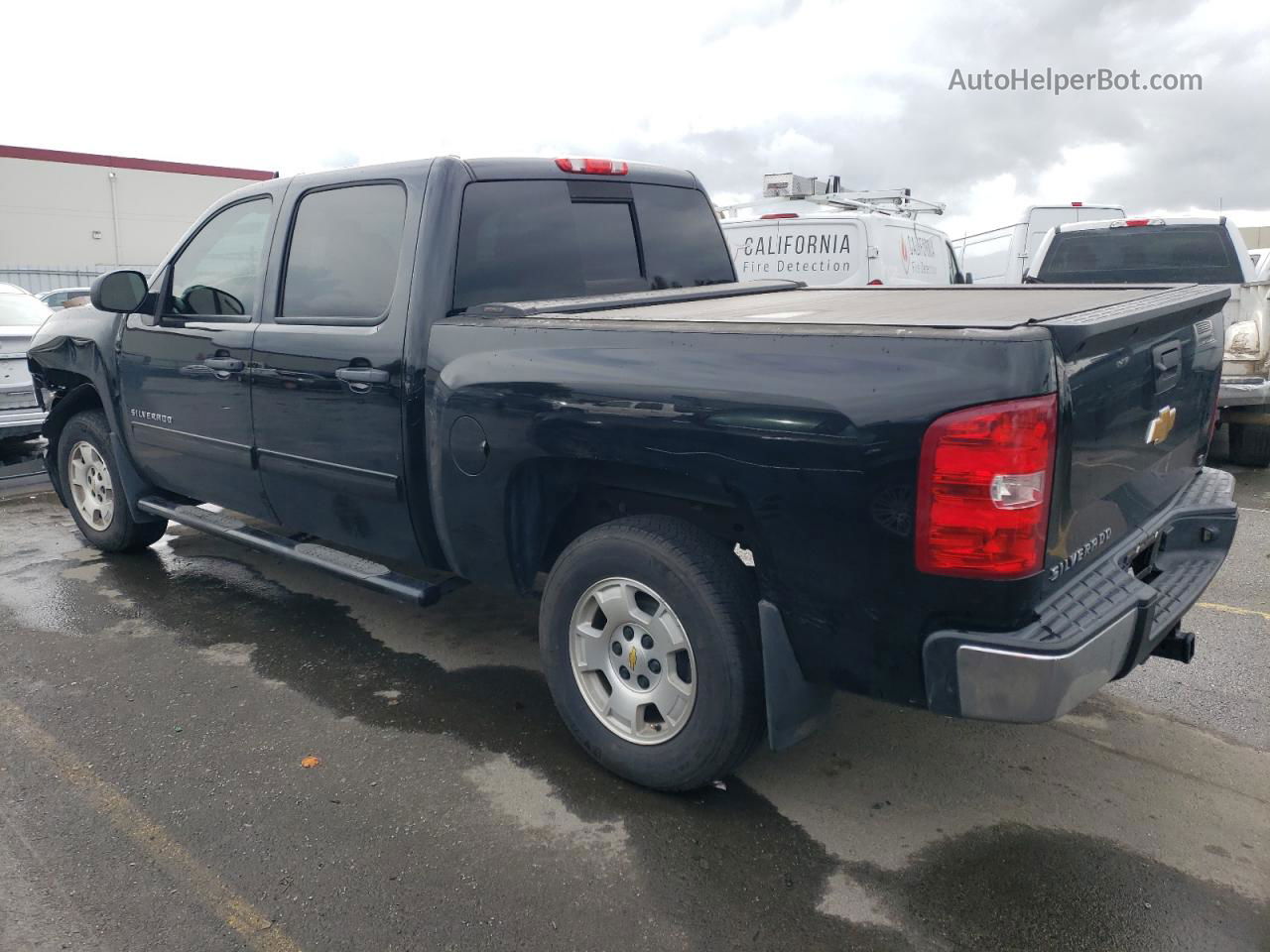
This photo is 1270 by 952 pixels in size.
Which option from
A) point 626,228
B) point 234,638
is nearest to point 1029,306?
point 626,228

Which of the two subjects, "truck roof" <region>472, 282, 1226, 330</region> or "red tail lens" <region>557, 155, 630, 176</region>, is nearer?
"truck roof" <region>472, 282, 1226, 330</region>

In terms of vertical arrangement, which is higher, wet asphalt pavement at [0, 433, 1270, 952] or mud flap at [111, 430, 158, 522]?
mud flap at [111, 430, 158, 522]

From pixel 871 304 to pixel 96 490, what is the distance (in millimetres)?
4645

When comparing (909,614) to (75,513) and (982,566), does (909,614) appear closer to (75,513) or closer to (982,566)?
(982,566)

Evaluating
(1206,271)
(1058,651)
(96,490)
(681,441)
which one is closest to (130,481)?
(96,490)

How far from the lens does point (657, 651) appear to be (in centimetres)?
309

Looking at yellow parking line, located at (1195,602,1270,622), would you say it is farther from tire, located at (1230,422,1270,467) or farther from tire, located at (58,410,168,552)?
tire, located at (58,410,168,552)

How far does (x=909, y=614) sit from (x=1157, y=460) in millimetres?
1213

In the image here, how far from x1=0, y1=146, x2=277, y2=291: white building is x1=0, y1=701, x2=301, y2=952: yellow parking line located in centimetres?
3503

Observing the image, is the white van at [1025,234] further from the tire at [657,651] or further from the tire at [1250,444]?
the tire at [657,651]

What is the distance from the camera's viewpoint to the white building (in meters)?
35.6

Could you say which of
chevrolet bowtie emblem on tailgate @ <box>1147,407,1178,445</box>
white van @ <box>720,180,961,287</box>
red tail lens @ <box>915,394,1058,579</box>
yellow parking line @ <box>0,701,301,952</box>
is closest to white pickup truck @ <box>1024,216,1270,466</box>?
white van @ <box>720,180,961,287</box>

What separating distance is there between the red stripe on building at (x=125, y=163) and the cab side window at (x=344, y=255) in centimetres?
3173

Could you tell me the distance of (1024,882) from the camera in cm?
279
